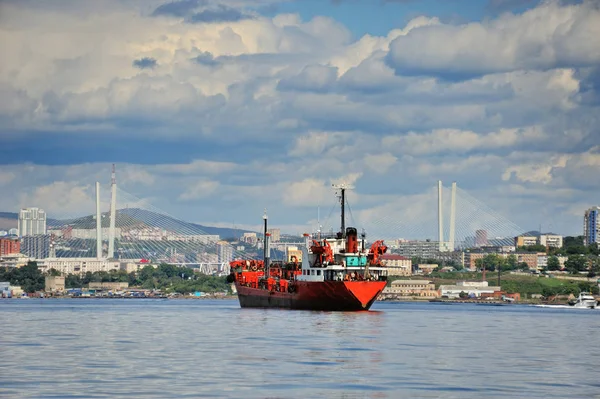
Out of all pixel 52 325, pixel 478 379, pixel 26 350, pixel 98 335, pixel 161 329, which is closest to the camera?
pixel 478 379

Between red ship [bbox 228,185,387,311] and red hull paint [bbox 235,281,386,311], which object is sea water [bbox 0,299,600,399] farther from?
red ship [bbox 228,185,387,311]

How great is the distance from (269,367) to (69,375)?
961 centimetres

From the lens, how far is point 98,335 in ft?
269

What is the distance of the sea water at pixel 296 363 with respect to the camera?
48.3 m

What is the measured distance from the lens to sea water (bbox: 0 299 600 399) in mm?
48344

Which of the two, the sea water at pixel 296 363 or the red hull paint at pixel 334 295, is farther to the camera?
the red hull paint at pixel 334 295

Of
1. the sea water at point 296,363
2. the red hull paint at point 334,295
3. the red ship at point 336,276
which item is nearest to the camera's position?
the sea water at point 296,363

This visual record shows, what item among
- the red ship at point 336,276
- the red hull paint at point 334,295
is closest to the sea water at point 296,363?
the red hull paint at point 334,295

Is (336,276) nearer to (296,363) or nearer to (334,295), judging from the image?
(334,295)

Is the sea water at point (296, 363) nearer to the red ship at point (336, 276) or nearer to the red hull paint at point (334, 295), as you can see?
the red hull paint at point (334, 295)

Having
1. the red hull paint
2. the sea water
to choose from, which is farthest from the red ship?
the sea water

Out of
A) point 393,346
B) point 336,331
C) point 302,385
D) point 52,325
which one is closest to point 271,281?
point 52,325

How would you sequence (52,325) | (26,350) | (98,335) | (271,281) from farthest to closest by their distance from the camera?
(271,281)
(52,325)
(98,335)
(26,350)

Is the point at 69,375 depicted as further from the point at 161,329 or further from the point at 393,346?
the point at 161,329
